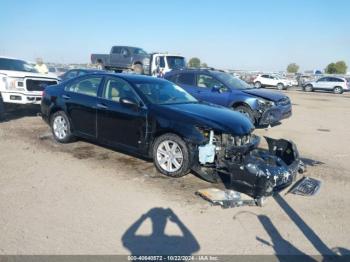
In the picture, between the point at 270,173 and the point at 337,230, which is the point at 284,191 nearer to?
the point at 270,173

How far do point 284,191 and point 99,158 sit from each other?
3.44 meters

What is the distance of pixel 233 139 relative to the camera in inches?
220

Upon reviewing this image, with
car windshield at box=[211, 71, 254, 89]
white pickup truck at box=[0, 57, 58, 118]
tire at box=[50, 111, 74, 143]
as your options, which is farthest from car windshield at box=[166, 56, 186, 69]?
tire at box=[50, 111, 74, 143]

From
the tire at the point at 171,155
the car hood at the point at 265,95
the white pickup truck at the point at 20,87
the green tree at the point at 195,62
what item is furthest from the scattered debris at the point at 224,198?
the green tree at the point at 195,62

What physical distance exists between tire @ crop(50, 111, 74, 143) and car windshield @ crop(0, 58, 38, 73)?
487 centimetres

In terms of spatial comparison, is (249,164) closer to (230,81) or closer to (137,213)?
(137,213)

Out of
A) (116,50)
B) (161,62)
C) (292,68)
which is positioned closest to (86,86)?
(161,62)

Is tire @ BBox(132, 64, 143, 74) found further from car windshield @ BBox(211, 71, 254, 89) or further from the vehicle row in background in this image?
car windshield @ BBox(211, 71, 254, 89)

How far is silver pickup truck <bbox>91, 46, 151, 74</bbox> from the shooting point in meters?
23.4

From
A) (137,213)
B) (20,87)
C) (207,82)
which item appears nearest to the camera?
(137,213)

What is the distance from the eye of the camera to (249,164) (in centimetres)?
502

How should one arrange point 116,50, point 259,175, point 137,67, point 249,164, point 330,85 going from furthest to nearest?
point 330,85 → point 116,50 → point 137,67 → point 249,164 → point 259,175

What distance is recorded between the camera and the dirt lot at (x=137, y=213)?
379 centimetres

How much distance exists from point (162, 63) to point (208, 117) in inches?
592
